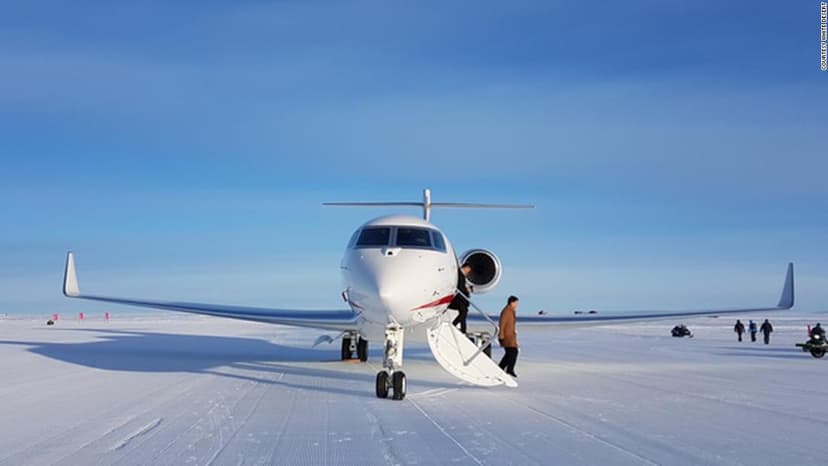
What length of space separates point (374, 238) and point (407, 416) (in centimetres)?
342

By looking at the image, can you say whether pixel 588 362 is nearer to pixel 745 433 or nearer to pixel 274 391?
pixel 274 391

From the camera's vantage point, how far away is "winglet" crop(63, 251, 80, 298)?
21.4m

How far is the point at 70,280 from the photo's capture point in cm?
2152

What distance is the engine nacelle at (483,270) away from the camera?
18.2 meters

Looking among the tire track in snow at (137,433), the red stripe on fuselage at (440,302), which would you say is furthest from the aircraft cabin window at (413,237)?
the tire track in snow at (137,433)

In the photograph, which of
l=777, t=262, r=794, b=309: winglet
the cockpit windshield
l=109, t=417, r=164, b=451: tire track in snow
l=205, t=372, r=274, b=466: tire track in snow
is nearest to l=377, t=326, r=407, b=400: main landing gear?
the cockpit windshield

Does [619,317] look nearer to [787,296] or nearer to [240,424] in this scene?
[787,296]

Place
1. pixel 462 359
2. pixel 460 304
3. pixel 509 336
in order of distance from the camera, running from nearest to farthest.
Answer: pixel 462 359 → pixel 509 336 → pixel 460 304

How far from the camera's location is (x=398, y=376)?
11180 millimetres

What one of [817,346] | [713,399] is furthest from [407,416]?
[817,346]

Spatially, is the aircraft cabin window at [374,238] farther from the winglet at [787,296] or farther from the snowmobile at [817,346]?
the snowmobile at [817,346]

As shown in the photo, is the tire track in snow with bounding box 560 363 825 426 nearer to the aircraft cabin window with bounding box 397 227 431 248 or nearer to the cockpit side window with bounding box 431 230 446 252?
the cockpit side window with bounding box 431 230 446 252

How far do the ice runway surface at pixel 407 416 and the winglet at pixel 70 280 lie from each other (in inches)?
181

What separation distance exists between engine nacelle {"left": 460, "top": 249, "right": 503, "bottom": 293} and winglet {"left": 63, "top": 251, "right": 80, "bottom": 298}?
10.6 m
